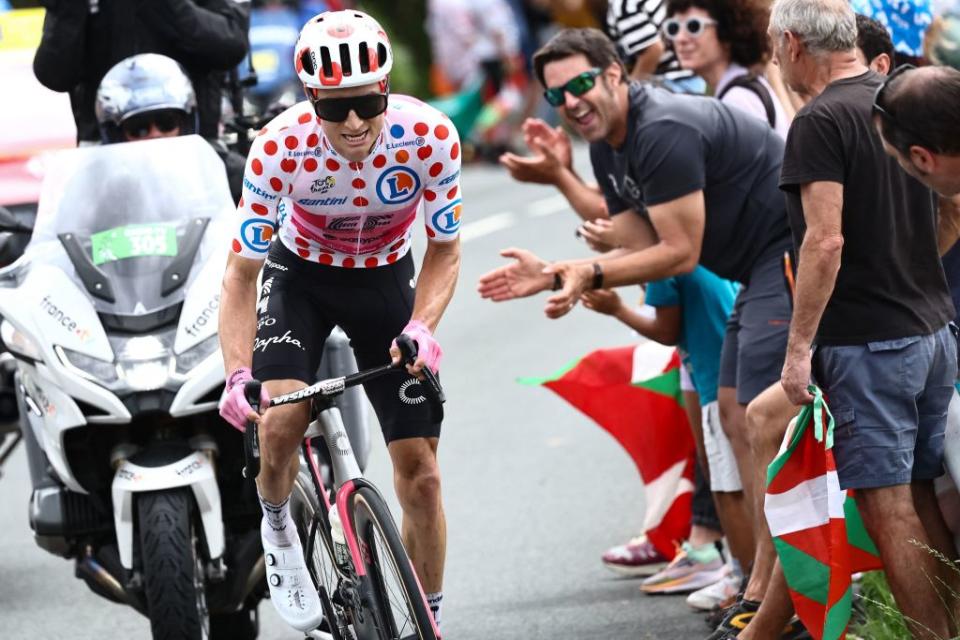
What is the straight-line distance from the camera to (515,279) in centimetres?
646

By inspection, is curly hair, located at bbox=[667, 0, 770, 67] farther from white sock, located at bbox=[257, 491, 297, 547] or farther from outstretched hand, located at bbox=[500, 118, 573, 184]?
white sock, located at bbox=[257, 491, 297, 547]

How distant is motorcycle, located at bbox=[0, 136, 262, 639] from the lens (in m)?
5.93

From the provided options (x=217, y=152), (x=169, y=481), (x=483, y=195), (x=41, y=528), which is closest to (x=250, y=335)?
(x=169, y=481)

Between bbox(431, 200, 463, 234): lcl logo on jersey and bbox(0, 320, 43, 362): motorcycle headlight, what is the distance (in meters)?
1.32

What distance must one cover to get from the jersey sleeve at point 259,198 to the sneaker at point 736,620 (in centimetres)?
206

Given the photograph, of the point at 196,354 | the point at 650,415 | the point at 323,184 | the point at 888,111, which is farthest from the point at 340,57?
the point at 650,415

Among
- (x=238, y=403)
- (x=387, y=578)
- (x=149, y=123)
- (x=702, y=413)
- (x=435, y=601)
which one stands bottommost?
(x=435, y=601)

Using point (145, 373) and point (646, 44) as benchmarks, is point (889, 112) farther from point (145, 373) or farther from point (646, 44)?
point (646, 44)

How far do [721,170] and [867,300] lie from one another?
1.34 m

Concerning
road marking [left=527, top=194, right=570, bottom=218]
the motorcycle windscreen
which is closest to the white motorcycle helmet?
the motorcycle windscreen

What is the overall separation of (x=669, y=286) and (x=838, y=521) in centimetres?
188

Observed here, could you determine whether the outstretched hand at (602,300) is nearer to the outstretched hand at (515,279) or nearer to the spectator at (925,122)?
the outstretched hand at (515,279)

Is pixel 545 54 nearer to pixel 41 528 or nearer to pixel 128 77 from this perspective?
pixel 128 77

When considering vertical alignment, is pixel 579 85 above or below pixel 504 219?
above
